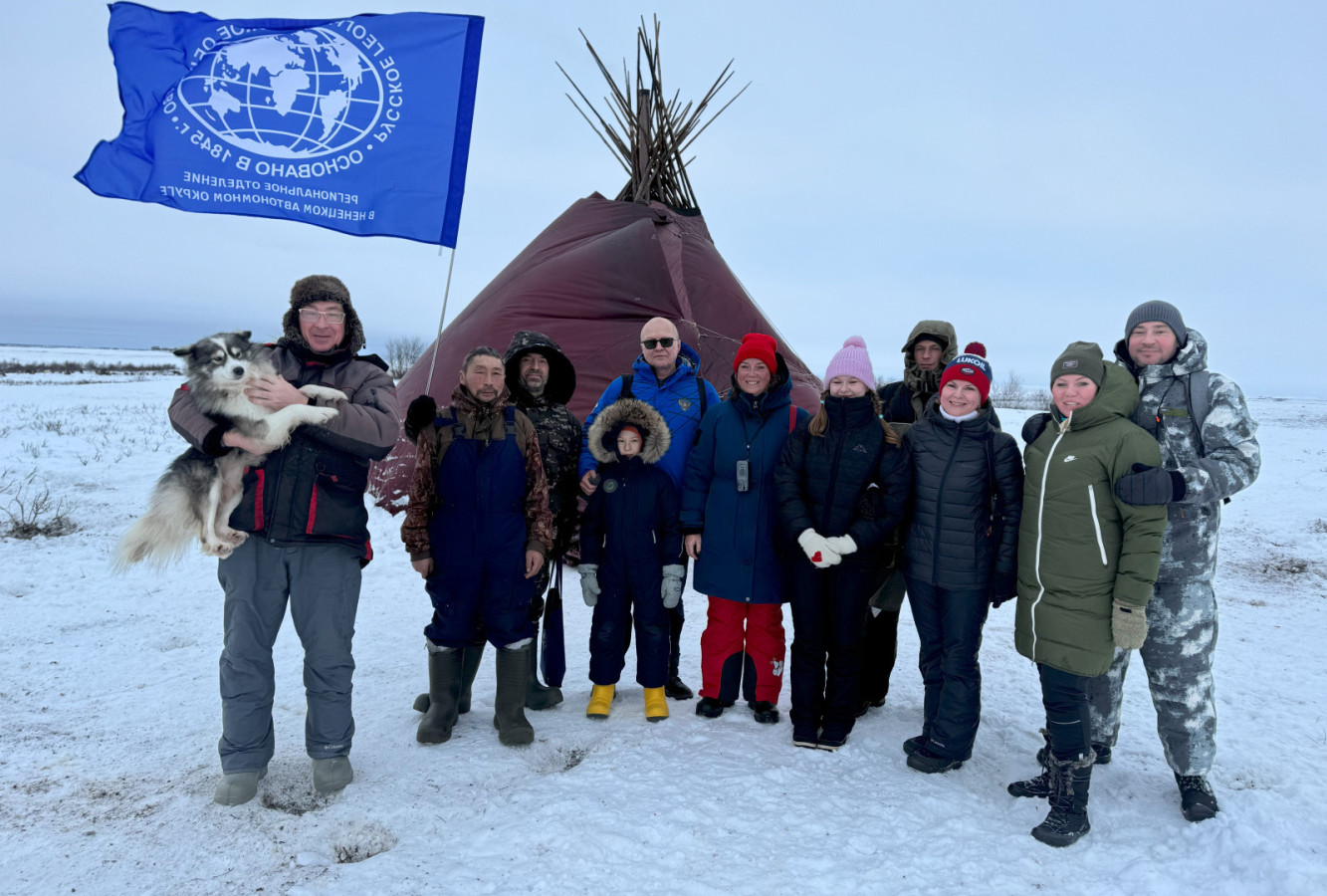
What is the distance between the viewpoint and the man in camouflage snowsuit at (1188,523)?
89.7 inches

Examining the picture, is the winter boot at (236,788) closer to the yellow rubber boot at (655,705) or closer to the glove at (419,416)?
the glove at (419,416)

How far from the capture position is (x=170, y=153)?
3.28 m

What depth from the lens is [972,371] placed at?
256 centimetres

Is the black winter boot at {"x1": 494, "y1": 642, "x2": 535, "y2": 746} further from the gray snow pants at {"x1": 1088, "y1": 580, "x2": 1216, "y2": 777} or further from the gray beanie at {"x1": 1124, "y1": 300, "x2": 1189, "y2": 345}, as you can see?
the gray beanie at {"x1": 1124, "y1": 300, "x2": 1189, "y2": 345}

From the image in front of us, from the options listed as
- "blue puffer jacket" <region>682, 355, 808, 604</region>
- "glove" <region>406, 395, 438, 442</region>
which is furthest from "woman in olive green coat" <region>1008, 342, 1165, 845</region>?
"glove" <region>406, 395, 438, 442</region>

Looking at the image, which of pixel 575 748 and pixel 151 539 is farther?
pixel 575 748

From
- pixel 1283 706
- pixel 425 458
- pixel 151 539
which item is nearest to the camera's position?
pixel 151 539

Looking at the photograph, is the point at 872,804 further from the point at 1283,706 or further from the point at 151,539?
the point at 151,539

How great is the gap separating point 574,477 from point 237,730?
153 cm

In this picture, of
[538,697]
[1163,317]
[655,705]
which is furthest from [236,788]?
[1163,317]

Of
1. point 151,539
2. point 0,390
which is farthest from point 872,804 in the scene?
point 0,390

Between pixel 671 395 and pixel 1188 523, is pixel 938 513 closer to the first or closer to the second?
pixel 1188 523

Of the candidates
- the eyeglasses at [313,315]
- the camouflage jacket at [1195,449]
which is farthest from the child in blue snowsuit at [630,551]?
the camouflage jacket at [1195,449]

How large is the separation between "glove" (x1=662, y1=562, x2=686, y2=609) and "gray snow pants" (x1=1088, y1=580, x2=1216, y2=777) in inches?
64.9
